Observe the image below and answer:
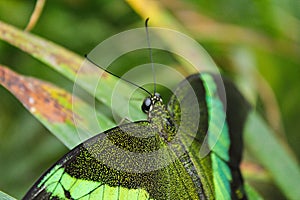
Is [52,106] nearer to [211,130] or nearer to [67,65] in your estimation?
[67,65]

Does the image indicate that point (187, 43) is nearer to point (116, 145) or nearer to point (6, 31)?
point (6, 31)

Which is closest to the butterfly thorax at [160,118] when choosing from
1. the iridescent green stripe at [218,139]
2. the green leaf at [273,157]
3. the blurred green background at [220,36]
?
the iridescent green stripe at [218,139]

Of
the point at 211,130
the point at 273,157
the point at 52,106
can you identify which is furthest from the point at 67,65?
the point at 273,157

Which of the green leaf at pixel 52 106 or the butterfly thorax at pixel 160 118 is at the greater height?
the green leaf at pixel 52 106

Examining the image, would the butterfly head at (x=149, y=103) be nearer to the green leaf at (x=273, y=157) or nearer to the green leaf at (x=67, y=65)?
the green leaf at (x=67, y=65)

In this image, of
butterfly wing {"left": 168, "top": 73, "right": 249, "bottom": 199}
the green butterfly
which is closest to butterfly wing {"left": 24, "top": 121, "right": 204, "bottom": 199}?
the green butterfly

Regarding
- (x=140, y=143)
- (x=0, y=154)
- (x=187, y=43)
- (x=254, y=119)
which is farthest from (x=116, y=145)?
(x=187, y=43)
